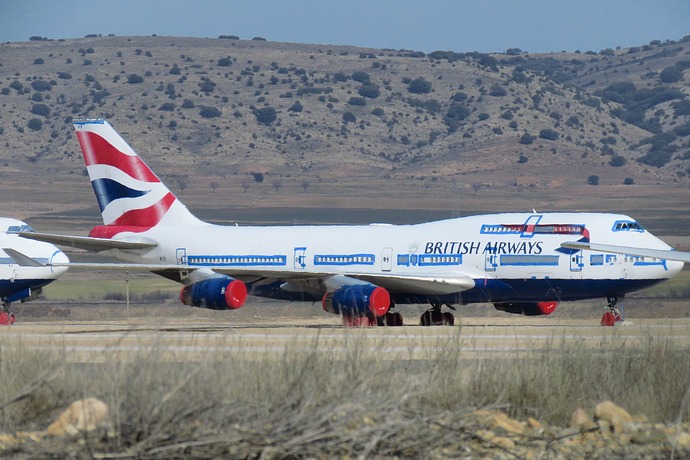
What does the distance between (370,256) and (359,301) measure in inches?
147

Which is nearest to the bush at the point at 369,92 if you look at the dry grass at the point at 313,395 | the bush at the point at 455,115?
the bush at the point at 455,115

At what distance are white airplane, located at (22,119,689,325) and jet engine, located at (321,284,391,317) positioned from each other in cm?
4

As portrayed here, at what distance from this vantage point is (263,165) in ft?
530

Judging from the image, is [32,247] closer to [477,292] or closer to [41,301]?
[477,292]

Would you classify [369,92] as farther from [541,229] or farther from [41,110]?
[541,229]

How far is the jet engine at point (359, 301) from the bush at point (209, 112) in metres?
142

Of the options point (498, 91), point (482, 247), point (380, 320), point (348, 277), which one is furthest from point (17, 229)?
point (498, 91)

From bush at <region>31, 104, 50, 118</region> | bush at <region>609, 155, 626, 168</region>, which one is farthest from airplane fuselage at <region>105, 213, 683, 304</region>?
bush at <region>31, 104, 50, 118</region>

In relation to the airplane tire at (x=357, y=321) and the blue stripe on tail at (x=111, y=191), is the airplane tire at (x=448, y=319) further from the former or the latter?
the blue stripe on tail at (x=111, y=191)

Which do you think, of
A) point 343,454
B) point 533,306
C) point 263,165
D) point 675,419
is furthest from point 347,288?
point 263,165

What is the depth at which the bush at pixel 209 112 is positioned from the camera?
180 m

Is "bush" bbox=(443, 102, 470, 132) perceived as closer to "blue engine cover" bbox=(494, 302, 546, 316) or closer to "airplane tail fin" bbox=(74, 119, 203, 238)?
"airplane tail fin" bbox=(74, 119, 203, 238)

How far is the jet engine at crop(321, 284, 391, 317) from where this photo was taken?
38.9 metres

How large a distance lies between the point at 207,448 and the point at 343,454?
143 cm
